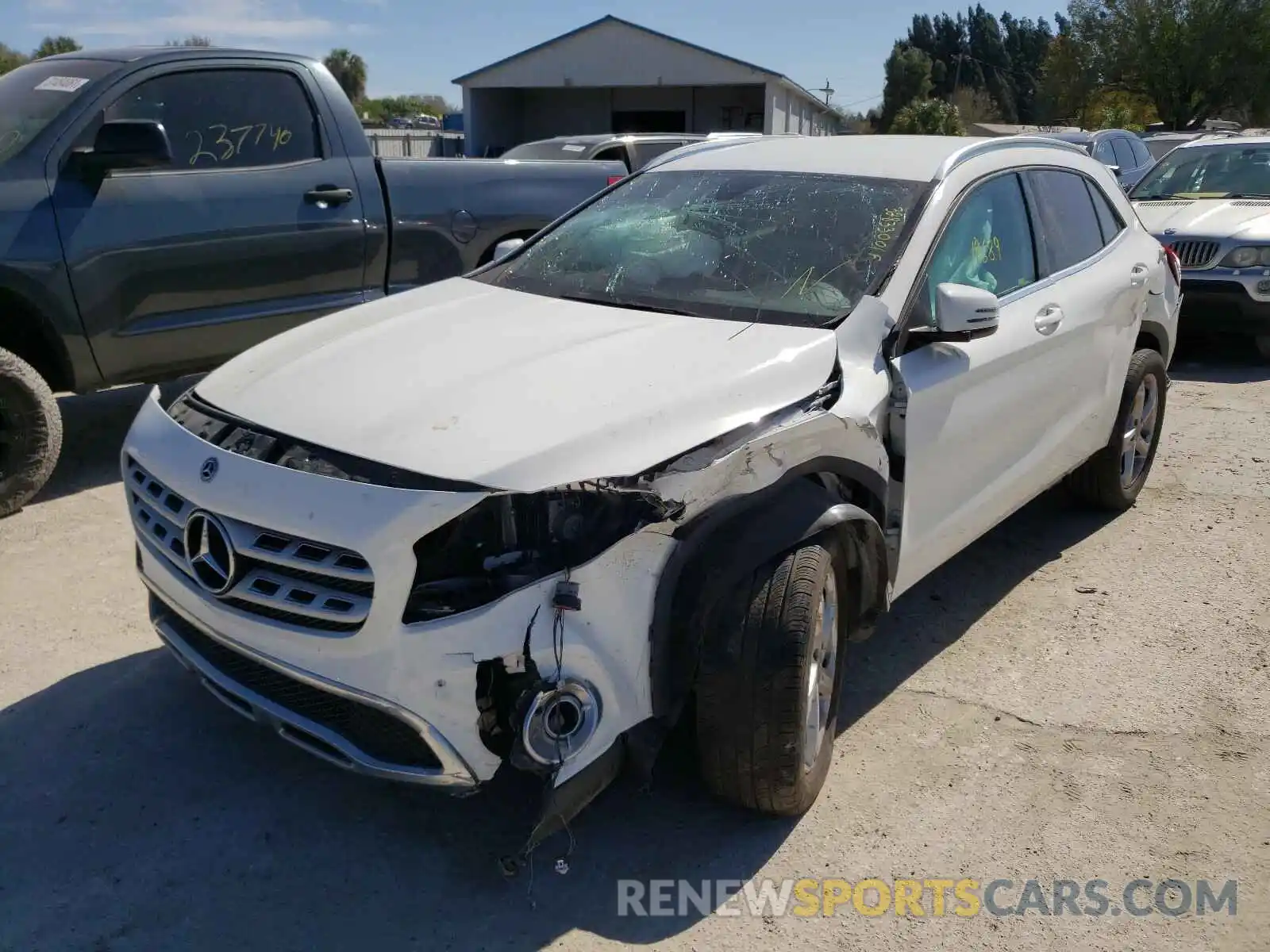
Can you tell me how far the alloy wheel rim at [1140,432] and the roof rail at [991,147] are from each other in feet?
3.87

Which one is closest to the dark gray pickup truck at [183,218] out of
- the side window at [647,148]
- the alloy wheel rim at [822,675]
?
the alloy wheel rim at [822,675]

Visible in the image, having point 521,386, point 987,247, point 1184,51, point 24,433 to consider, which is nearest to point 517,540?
point 521,386

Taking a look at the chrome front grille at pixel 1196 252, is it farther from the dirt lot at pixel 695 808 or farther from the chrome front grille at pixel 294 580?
the chrome front grille at pixel 294 580

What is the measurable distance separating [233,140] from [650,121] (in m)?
31.8

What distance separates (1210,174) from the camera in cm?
1023

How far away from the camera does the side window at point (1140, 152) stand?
14.5m

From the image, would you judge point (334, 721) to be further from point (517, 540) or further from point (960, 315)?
point (960, 315)

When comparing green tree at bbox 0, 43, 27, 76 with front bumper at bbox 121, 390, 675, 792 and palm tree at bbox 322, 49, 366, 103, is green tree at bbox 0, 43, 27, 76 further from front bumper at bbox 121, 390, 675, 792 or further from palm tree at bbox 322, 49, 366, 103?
front bumper at bbox 121, 390, 675, 792

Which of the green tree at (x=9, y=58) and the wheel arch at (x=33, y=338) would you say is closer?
the wheel arch at (x=33, y=338)

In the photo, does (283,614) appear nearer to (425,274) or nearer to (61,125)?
(61,125)

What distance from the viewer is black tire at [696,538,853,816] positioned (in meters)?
2.78

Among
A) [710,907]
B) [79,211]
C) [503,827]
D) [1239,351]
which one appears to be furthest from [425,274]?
[1239,351]

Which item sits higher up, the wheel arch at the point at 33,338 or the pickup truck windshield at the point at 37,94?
the pickup truck windshield at the point at 37,94

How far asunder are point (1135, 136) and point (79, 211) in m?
13.9
